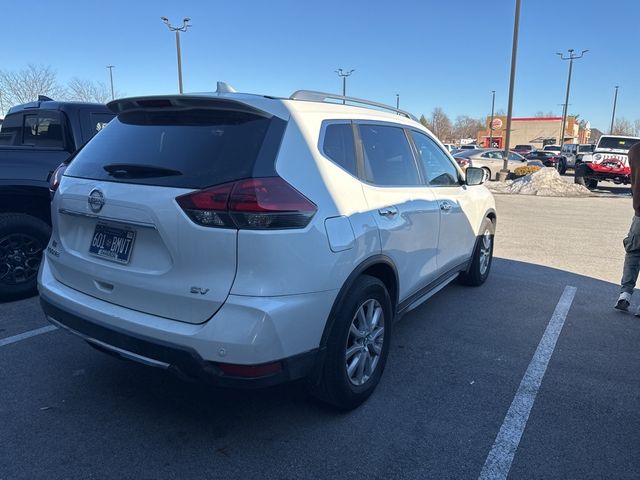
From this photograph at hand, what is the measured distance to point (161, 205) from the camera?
2381mm

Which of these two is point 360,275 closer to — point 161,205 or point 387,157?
point 387,157

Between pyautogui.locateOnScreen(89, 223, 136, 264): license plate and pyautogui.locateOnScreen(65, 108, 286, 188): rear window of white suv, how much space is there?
0.26 m

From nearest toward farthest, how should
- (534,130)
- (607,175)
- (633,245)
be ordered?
1. (633,245)
2. (607,175)
3. (534,130)

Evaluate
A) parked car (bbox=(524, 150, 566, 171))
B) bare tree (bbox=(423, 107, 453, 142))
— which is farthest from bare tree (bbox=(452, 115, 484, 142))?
parked car (bbox=(524, 150, 566, 171))

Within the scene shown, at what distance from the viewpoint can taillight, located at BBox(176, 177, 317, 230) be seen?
2.30m

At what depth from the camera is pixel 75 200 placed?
2.77 m

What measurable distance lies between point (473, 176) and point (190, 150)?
3266mm

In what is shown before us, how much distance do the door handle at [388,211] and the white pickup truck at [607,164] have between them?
1758 cm

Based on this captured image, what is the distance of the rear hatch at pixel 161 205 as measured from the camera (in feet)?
7.66

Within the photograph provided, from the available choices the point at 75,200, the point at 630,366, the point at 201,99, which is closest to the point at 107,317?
the point at 75,200

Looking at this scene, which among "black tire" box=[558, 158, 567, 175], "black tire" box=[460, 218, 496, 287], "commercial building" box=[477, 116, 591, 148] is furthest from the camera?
"commercial building" box=[477, 116, 591, 148]

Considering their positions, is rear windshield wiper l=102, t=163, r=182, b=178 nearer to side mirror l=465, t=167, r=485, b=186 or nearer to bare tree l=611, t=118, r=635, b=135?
side mirror l=465, t=167, r=485, b=186

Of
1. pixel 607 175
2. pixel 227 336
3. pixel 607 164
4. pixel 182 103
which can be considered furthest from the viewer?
pixel 607 175

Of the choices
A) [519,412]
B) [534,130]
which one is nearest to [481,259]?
[519,412]
